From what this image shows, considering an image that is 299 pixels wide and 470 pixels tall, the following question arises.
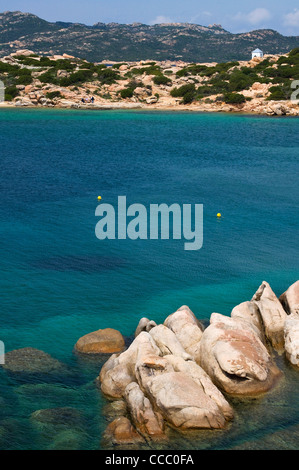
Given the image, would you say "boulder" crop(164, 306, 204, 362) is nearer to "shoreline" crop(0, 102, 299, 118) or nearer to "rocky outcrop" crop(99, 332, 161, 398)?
"rocky outcrop" crop(99, 332, 161, 398)

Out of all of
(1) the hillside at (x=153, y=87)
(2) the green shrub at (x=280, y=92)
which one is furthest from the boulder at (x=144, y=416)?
(2) the green shrub at (x=280, y=92)

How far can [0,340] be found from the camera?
20609 millimetres

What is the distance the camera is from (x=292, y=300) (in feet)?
72.0

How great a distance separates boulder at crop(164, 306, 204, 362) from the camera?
62.2ft

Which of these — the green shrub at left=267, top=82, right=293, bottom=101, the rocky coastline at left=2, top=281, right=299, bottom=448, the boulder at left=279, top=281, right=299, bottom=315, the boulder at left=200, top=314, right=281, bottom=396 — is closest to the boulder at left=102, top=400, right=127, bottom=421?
the rocky coastline at left=2, top=281, right=299, bottom=448

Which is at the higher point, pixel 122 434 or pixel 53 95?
pixel 53 95

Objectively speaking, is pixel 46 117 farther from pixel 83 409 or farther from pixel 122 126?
pixel 83 409

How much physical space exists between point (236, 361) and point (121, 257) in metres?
12.8

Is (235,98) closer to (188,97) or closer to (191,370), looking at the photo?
(188,97)

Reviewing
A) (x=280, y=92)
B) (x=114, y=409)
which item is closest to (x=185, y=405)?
(x=114, y=409)

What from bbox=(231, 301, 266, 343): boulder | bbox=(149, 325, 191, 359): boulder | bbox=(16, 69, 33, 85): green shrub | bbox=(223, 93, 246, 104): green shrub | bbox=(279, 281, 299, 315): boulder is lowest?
bbox=(149, 325, 191, 359): boulder

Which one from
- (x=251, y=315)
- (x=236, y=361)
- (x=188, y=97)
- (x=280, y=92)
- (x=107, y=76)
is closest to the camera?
(x=236, y=361)

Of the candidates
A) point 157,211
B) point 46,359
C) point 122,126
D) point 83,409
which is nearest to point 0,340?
point 46,359

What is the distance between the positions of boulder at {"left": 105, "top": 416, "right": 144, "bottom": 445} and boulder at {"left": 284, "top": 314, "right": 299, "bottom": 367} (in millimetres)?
6767
